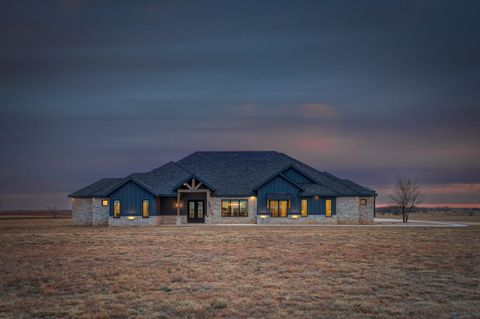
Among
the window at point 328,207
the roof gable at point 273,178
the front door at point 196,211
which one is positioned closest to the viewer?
the roof gable at point 273,178

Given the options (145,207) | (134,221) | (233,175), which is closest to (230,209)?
(233,175)

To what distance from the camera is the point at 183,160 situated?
2167 inches

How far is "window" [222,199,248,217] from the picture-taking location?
47406 millimetres

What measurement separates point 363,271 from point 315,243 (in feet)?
31.0

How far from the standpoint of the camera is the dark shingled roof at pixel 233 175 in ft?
154

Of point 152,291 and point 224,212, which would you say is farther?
point 224,212

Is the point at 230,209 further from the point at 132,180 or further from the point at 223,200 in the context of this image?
the point at 132,180

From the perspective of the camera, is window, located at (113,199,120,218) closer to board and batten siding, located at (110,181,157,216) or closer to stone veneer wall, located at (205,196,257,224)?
board and batten siding, located at (110,181,157,216)

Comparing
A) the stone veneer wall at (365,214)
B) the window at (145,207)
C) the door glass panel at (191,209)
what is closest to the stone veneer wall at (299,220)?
the stone veneer wall at (365,214)

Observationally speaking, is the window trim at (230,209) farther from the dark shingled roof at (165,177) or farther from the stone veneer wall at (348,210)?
the stone veneer wall at (348,210)

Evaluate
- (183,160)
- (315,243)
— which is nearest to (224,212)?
(183,160)

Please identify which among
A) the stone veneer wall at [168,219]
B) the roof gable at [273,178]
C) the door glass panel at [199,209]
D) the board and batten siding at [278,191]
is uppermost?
the roof gable at [273,178]

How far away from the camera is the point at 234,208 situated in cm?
4756

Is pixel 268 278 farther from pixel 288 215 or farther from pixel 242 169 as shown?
pixel 242 169
